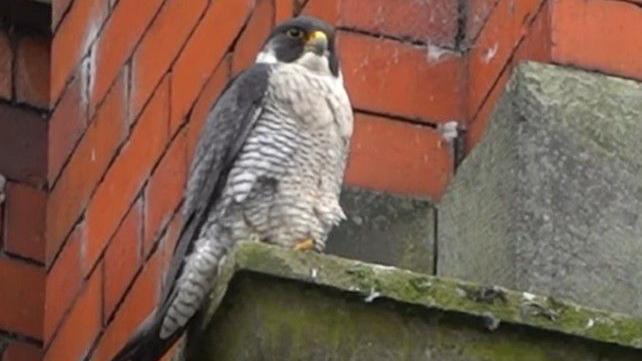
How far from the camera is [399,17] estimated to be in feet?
16.7

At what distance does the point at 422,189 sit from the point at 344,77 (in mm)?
233

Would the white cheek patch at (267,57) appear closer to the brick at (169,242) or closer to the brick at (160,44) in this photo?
the brick at (169,242)

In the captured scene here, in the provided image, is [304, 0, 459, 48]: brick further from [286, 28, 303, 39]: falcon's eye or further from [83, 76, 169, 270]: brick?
[83, 76, 169, 270]: brick

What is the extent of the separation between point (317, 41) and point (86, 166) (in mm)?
1256

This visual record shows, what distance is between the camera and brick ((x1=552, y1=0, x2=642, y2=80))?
190 inches

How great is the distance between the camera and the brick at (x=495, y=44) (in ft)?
16.2

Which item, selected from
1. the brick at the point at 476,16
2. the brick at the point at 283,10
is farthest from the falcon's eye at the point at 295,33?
the brick at the point at 476,16

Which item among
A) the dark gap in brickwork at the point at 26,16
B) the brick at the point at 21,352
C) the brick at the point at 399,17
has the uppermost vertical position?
the brick at the point at 399,17

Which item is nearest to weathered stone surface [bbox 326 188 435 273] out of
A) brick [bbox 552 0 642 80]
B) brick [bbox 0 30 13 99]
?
brick [bbox 552 0 642 80]

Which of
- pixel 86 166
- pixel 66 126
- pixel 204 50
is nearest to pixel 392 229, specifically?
pixel 204 50

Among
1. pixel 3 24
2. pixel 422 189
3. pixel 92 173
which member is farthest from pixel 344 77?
pixel 3 24

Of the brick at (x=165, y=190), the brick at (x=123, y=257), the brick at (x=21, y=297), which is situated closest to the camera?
the brick at (x=165, y=190)

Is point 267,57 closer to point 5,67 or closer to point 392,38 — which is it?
point 392,38

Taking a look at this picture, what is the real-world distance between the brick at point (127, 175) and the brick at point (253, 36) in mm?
300
